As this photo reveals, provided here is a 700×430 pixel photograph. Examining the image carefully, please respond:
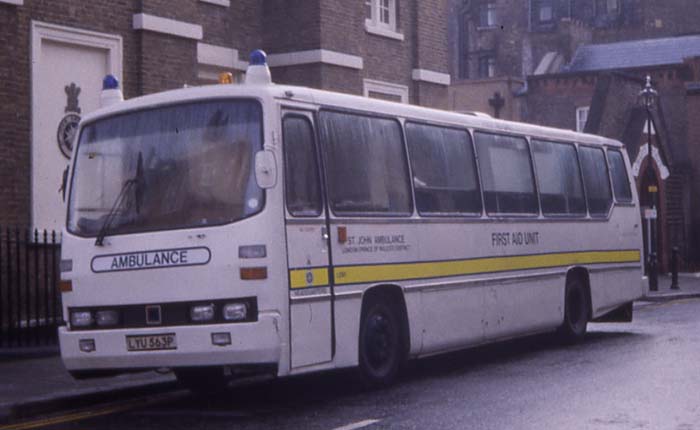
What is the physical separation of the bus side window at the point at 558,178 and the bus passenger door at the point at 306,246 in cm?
553

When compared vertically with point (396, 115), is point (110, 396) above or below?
below

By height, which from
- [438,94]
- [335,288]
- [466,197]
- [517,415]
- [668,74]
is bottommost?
[517,415]

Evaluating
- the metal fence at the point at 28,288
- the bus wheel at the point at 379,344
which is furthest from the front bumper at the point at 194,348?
the metal fence at the point at 28,288

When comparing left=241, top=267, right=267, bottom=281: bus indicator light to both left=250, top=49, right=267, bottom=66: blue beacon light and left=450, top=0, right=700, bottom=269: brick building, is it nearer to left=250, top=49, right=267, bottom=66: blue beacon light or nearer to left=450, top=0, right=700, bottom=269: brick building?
left=250, top=49, right=267, bottom=66: blue beacon light

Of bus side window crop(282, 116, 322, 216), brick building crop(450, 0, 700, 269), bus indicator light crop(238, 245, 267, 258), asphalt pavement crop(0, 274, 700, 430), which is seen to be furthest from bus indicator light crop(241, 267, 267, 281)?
brick building crop(450, 0, 700, 269)

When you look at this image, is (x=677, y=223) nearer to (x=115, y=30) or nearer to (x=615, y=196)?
(x=615, y=196)

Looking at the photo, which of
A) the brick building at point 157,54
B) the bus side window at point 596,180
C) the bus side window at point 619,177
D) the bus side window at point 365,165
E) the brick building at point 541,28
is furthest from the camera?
the brick building at point 541,28

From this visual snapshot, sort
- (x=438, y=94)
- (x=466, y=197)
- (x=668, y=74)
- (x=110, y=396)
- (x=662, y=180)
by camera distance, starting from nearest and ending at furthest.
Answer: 1. (x=110, y=396)
2. (x=466, y=197)
3. (x=438, y=94)
4. (x=662, y=180)
5. (x=668, y=74)

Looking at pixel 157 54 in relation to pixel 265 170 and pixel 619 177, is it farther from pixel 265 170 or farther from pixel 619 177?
pixel 265 170

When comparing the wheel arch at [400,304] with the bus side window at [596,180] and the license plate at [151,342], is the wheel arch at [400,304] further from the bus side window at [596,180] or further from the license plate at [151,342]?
the bus side window at [596,180]

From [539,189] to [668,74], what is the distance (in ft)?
124

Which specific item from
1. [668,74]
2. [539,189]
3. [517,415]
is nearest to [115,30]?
[539,189]

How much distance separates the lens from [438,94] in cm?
2692

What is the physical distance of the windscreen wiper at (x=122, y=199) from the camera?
1114 cm
